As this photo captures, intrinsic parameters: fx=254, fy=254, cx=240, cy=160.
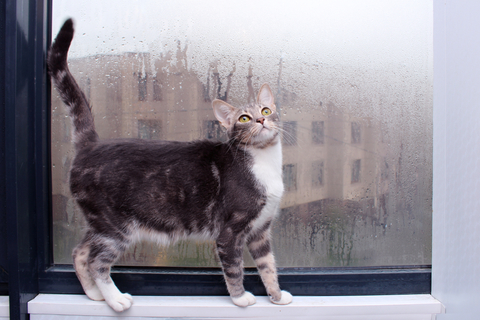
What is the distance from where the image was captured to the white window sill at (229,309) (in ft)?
3.53

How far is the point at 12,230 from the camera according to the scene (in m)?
1.06

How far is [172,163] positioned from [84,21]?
2.77ft

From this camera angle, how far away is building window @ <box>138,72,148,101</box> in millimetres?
A: 1221

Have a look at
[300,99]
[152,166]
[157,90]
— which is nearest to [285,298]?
[152,166]

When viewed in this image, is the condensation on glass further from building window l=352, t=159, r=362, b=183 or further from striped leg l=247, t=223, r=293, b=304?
striped leg l=247, t=223, r=293, b=304

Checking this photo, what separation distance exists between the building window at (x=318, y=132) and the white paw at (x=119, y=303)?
109 cm

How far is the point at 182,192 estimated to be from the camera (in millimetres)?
1017

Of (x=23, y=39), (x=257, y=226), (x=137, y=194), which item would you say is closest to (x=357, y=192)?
(x=257, y=226)

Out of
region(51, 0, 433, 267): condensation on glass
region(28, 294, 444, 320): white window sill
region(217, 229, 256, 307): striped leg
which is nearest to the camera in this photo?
region(217, 229, 256, 307): striped leg

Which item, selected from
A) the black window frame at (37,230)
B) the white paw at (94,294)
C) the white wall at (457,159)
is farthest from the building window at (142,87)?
the white wall at (457,159)

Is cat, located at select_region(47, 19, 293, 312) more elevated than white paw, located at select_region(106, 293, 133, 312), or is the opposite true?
cat, located at select_region(47, 19, 293, 312)

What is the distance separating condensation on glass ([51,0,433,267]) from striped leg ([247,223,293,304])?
0.63ft

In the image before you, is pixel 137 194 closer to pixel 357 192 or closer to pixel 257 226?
pixel 257 226

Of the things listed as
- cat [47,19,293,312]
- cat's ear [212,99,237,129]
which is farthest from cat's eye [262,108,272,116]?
cat's ear [212,99,237,129]
